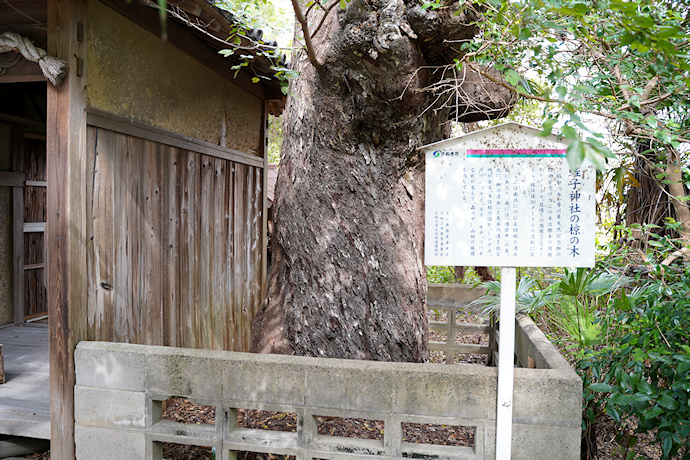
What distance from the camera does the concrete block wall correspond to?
260 centimetres

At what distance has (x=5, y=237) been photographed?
602 centimetres

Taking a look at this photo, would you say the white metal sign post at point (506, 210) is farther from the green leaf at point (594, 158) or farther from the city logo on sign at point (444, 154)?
the green leaf at point (594, 158)

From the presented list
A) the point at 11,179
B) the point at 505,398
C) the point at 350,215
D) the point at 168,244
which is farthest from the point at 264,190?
the point at 505,398

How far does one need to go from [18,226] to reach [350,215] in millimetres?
4899

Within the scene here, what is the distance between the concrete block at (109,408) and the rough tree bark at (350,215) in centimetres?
137

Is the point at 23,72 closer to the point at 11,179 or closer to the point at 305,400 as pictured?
the point at 305,400

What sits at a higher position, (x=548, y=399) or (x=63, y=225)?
(x=63, y=225)

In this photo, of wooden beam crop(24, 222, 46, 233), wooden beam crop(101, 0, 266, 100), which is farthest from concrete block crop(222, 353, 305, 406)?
wooden beam crop(24, 222, 46, 233)

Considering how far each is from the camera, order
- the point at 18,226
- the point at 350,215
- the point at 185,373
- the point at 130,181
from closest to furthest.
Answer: the point at 185,373
the point at 130,181
the point at 350,215
the point at 18,226

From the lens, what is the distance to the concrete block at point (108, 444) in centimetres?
298

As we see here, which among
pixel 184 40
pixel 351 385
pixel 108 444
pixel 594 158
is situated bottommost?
Result: pixel 108 444

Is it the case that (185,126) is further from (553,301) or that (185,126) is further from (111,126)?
(553,301)

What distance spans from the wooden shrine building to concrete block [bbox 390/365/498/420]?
2224 mm

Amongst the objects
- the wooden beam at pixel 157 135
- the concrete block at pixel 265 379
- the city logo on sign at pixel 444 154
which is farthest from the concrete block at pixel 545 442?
the wooden beam at pixel 157 135
